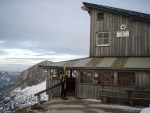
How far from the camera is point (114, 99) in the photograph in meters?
20.5

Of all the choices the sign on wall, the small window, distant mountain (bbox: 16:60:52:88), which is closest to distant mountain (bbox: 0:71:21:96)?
distant mountain (bbox: 16:60:52:88)

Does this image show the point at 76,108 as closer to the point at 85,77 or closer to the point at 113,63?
the point at 85,77

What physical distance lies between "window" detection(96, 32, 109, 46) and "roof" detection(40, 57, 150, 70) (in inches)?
63.8

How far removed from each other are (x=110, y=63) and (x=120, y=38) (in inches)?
133

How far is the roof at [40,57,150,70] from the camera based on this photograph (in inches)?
785

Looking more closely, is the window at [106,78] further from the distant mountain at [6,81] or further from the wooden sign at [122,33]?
the distant mountain at [6,81]

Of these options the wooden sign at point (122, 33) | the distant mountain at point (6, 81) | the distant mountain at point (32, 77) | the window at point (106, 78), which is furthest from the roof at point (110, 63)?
the distant mountain at point (6, 81)

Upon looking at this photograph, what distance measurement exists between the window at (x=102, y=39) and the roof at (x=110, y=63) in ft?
5.32

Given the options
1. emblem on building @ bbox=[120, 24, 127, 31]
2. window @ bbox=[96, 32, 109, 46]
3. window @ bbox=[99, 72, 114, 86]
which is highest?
emblem on building @ bbox=[120, 24, 127, 31]

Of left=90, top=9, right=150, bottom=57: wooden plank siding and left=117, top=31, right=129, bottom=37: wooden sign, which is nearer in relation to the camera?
left=90, top=9, right=150, bottom=57: wooden plank siding

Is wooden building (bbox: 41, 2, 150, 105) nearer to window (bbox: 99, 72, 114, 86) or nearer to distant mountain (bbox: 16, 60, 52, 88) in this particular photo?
window (bbox: 99, 72, 114, 86)

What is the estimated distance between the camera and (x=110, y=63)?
70.7ft

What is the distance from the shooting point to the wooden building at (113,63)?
65.1ft

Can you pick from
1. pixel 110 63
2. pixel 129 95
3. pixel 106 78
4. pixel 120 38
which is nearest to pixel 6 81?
pixel 120 38
